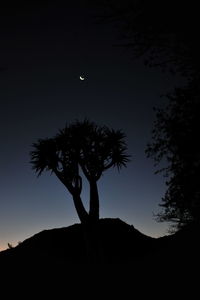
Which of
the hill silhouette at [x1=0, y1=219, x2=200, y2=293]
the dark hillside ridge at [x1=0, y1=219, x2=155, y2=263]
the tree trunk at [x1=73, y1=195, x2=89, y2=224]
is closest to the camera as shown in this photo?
the hill silhouette at [x1=0, y1=219, x2=200, y2=293]

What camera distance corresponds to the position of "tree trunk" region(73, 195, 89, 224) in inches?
760

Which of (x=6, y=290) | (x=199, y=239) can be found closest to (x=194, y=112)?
(x=199, y=239)

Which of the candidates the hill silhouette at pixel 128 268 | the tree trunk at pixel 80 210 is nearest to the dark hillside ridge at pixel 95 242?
the tree trunk at pixel 80 210

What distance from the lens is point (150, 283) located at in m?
8.34

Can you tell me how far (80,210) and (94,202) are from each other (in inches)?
30.3

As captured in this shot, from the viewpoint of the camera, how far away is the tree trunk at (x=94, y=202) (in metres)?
19.3

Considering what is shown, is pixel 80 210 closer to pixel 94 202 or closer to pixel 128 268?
pixel 94 202

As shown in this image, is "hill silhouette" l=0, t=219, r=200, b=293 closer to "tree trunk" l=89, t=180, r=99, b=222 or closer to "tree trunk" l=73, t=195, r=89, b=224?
"tree trunk" l=73, t=195, r=89, b=224

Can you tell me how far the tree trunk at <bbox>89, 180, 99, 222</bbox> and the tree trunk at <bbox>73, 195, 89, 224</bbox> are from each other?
24 cm

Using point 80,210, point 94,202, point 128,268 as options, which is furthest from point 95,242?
A: point 128,268

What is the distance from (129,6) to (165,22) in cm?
103

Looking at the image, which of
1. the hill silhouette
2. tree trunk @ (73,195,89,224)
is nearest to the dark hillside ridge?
tree trunk @ (73,195,89,224)

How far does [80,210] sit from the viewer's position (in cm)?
1945

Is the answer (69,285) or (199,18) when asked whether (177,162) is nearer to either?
(199,18)
